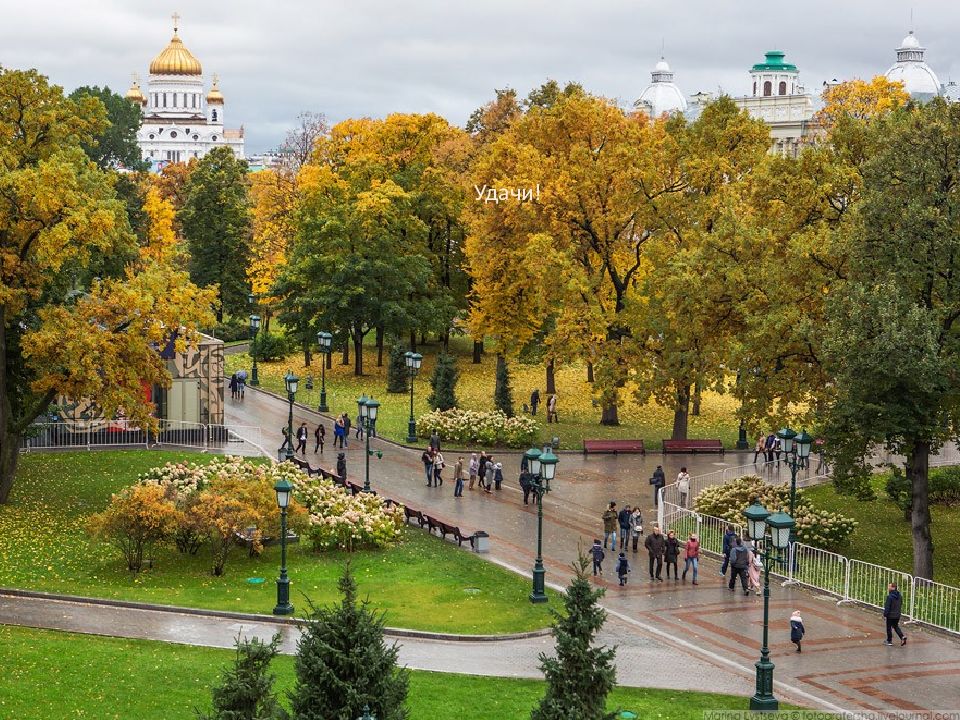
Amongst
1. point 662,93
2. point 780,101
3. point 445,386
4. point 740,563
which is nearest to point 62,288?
point 445,386

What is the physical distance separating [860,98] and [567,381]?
2558 centimetres

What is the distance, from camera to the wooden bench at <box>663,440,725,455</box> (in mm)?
51406

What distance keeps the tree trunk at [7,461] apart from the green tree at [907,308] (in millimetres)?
23126

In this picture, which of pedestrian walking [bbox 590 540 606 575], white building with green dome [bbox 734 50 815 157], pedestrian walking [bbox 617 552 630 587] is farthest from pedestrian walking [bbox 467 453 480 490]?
white building with green dome [bbox 734 50 815 157]

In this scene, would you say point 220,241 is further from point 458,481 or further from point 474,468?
point 458,481

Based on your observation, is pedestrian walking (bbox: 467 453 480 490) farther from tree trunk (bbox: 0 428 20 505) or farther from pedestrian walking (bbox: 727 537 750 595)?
tree trunk (bbox: 0 428 20 505)

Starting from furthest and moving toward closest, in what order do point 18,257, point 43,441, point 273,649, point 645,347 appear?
point 645,347, point 43,441, point 18,257, point 273,649

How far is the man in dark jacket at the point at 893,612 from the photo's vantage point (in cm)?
2872

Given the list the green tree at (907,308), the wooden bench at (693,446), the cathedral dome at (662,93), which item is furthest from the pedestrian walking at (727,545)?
the cathedral dome at (662,93)

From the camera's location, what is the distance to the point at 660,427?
56594mm

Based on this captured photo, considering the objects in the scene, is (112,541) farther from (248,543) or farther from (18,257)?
(18,257)

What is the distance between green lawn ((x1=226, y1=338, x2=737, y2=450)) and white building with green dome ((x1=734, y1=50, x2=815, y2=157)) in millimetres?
64871

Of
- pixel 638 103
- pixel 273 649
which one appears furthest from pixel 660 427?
pixel 638 103

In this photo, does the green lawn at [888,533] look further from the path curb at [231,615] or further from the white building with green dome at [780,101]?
the white building with green dome at [780,101]
